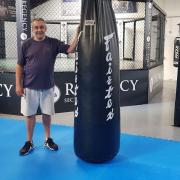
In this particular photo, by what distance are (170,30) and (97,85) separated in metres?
7.07

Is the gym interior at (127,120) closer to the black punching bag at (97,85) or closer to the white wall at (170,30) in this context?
the white wall at (170,30)

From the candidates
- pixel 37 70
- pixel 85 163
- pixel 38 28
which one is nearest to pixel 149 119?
pixel 85 163

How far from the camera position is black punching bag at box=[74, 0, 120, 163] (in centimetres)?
213

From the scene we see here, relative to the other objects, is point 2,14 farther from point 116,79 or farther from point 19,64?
point 116,79

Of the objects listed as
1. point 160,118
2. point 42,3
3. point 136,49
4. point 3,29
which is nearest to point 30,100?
point 160,118

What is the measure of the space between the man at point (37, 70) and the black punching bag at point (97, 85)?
28 centimetres

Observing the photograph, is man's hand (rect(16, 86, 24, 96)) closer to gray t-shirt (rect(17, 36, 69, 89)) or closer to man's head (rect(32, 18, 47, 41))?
gray t-shirt (rect(17, 36, 69, 89))

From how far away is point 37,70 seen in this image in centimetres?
247

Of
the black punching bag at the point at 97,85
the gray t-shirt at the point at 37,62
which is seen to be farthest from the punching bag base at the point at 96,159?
the gray t-shirt at the point at 37,62

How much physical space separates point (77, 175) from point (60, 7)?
8.63 metres

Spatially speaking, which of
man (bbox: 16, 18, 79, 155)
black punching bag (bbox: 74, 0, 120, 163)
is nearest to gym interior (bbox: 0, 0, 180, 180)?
black punching bag (bbox: 74, 0, 120, 163)

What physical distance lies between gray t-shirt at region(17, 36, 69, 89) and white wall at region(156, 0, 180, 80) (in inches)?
266

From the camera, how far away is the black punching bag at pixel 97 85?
84.0 inches

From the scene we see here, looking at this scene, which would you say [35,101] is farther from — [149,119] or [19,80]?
[149,119]
